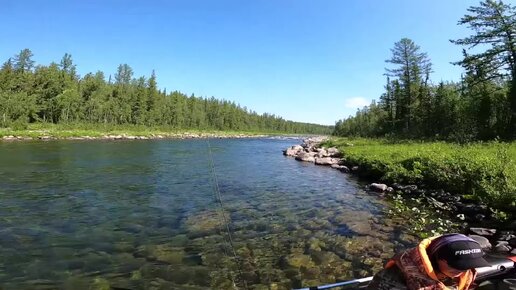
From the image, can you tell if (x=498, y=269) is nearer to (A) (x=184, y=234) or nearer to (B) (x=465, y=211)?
(A) (x=184, y=234)

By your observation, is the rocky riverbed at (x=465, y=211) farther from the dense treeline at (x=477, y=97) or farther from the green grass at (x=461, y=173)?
the dense treeline at (x=477, y=97)

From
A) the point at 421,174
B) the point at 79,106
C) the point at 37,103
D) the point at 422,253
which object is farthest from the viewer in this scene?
the point at 79,106

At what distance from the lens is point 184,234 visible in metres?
10.5

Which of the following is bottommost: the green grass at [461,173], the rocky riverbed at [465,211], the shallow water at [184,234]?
the shallow water at [184,234]

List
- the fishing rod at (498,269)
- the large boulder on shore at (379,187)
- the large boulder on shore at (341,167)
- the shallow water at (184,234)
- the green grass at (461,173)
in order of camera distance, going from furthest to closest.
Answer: the large boulder on shore at (341,167)
the large boulder on shore at (379,187)
the green grass at (461,173)
the shallow water at (184,234)
the fishing rod at (498,269)

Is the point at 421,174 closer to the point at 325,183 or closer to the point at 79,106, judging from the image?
the point at 325,183

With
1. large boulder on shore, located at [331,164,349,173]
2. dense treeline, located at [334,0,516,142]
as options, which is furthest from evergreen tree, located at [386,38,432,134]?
large boulder on shore, located at [331,164,349,173]

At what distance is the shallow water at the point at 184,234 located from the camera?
778 centimetres

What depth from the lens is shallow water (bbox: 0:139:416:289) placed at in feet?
25.5

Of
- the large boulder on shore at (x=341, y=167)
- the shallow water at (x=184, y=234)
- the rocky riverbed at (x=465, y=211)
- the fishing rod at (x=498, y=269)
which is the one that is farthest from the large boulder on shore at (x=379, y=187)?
the fishing rod at (x=498, y=269)

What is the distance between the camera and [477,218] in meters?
12.0

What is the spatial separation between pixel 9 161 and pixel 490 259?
28.9 metres

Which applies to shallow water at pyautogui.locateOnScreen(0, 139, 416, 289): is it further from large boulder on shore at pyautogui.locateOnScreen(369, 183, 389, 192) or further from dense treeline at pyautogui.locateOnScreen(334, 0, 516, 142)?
dense treeline at pyautogui.locateOnScreen(334, 0, 516, 142)

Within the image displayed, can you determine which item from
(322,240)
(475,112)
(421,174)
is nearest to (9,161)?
(322,240)
